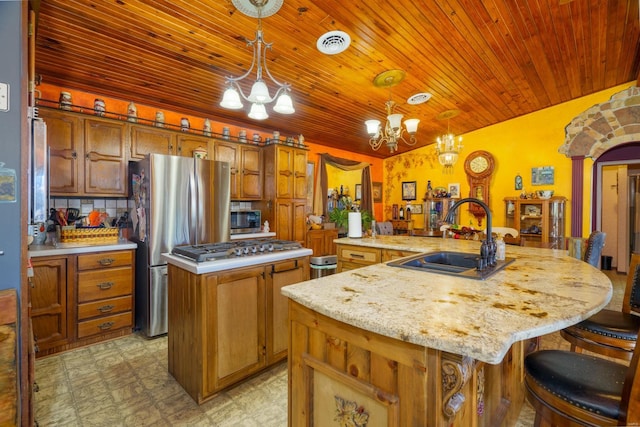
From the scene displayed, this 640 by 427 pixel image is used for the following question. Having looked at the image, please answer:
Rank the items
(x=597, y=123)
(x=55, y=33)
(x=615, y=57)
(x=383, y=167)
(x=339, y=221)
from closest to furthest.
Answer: (x=55, y=33) → (x=615, y=57) → (x=597, y=123) → (x=339, y=221) → (x=383, y=167)

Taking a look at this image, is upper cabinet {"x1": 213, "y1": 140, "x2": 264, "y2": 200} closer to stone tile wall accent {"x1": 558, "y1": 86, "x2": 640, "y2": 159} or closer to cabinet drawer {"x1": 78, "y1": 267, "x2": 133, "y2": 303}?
cabinet drawer {"x1": 78, "y1": 267, "x2": 133, "y2": 303}

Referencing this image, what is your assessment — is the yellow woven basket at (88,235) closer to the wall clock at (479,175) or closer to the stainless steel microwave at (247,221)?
the stainless steel microwave at (247,221)

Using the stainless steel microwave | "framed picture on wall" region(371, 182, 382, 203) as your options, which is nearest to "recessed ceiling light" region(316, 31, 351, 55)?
the stainless steel microwave

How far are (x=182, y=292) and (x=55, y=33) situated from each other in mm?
2336

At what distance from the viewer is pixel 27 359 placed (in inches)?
51.6

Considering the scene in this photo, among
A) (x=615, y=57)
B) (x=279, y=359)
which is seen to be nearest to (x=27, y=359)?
(x=279, y=359)

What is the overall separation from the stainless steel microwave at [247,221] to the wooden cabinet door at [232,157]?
34 centimetres

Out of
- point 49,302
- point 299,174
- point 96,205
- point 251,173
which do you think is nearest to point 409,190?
point 299,174

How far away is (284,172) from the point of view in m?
4.29

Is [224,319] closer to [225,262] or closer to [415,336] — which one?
[225,262]

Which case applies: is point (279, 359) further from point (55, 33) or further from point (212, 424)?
point (55, 33)

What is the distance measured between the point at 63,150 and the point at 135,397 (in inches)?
93.6

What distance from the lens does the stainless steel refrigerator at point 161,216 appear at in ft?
9.18

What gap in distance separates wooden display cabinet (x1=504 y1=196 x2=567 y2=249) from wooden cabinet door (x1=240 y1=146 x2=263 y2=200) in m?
4.51
